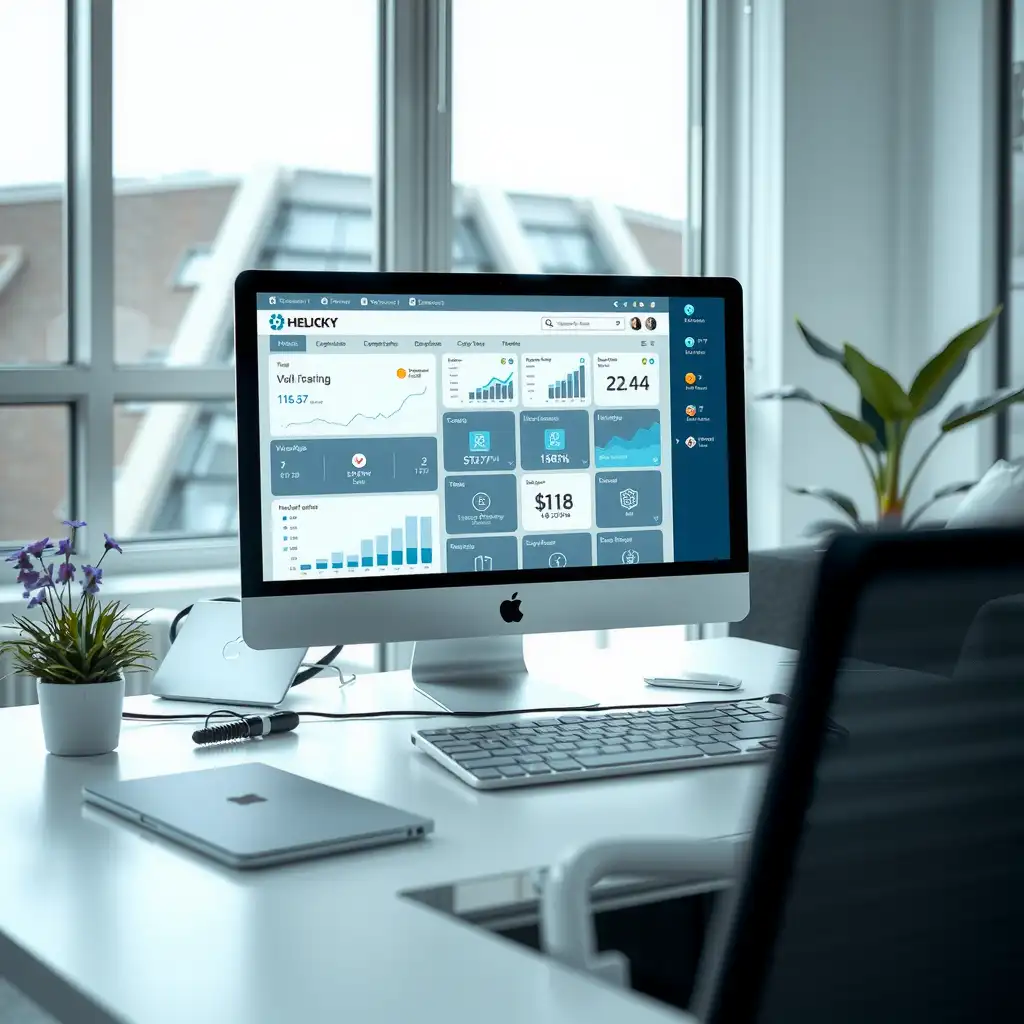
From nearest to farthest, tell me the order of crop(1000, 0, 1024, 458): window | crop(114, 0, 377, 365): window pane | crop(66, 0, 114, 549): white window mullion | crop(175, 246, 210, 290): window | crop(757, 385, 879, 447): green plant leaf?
crop(66, 0, 114, 549): white window mullion
crop(114, 0, 377, 365): window pane
crop(175, 246, 210, 290): window
crop(757, 385, 879, 447): green plant leaf
crop(1000, 0, 1024, 458): window

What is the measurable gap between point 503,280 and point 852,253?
314cm

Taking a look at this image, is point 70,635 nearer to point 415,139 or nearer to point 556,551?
point 556,551

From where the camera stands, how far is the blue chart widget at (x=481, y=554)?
5.19ft

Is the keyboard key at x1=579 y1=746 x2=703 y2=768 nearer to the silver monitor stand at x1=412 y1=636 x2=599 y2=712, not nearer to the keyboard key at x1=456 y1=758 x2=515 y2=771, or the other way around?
the keyboard key at x1=456 y1=758 x2=515 y2=771

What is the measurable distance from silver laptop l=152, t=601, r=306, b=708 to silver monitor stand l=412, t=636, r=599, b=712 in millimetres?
159

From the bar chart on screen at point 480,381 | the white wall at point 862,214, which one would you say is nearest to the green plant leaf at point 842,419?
the white wall at point 862,214

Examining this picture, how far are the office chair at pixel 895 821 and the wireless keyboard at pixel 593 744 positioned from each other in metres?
0.56

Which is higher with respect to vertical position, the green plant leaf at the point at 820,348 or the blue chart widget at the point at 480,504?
the green plant leaf at the point at 820,348

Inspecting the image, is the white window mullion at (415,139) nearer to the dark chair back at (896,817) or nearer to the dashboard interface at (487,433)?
the dashboard interface at (487,433)

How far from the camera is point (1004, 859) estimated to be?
24.7 inches

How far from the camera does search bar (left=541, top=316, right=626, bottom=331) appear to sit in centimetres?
162

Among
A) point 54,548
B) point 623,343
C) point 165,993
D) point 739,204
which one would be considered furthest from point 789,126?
point 165,993

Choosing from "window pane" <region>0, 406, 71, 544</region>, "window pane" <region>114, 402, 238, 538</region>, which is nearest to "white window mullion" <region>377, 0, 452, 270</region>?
"window pane" <region>114, 402, 238, 538</region>

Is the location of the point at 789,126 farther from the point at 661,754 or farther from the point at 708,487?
the point at 661,754
